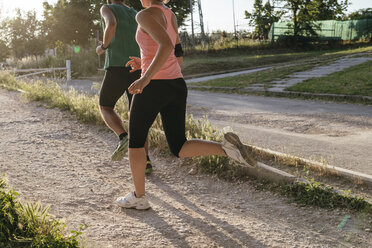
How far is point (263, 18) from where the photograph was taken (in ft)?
115

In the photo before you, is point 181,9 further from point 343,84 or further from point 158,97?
point 158,97

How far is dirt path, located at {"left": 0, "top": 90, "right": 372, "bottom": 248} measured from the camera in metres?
3.03

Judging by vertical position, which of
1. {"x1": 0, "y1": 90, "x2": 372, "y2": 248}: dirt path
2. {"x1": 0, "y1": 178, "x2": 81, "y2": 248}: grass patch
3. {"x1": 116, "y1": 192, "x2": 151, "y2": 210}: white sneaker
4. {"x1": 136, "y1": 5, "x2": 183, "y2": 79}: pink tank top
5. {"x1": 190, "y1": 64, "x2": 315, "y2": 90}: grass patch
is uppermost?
{"x1": 136, "y1": 5, "x2": 183, "y2": 79}: pink tank top

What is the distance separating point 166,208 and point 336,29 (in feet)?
104

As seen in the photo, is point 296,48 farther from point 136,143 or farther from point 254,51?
point 136,143

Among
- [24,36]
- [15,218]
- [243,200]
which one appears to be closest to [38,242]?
[15,218]

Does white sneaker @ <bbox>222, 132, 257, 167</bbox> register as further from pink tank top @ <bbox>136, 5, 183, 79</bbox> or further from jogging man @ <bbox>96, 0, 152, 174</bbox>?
jogging man @ <bbox>96, 0, 152, 174</bbox>

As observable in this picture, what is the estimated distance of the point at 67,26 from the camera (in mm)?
44812

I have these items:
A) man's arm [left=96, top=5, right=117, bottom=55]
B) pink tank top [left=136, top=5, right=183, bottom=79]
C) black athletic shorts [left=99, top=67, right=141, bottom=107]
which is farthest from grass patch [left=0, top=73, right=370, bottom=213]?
pink tank top [left=136, top=5, right=183, bottom=79]

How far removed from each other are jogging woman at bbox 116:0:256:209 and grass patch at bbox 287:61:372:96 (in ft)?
22.9

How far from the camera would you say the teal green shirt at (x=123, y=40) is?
14.7 feet

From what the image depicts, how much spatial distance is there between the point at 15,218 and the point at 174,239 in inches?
44.3

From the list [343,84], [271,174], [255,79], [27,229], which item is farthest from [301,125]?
[255,79]

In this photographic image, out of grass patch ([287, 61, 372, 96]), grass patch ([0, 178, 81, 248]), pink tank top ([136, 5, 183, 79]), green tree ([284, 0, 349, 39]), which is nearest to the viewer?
grass patch ([0, 178, 81, 248])
